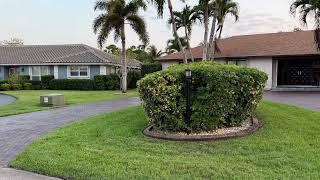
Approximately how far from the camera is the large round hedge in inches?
384

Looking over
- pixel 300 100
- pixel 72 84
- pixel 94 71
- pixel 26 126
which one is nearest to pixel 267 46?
pixel 300 100

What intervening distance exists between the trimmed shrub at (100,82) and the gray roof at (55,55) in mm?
2463

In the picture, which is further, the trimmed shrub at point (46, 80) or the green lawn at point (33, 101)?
the trimmed shrub at point (46, 80)

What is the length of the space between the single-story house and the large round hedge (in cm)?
2257

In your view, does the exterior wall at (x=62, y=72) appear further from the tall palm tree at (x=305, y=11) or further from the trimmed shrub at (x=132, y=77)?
the tall palm tree at (x=305, y=11)

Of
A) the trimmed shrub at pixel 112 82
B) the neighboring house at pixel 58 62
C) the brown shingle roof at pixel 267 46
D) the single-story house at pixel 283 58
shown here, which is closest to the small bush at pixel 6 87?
the neighboring house at pixel 58 62

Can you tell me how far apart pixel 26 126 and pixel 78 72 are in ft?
102

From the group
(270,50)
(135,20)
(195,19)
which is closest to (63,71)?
(135,20)

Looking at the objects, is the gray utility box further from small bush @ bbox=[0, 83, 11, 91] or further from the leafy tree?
the leafy tree

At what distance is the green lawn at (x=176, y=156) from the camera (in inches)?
287

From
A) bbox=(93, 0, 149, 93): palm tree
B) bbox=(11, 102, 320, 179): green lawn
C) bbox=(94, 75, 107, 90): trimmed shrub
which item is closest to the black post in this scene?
bbox=(11, 102, 320, 179): green lawn

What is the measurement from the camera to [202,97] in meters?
9.77

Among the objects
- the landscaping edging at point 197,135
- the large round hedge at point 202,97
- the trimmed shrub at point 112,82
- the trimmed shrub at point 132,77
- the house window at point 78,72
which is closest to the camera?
the landscaping edging at point 197,135

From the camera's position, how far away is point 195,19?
31.5 meters
